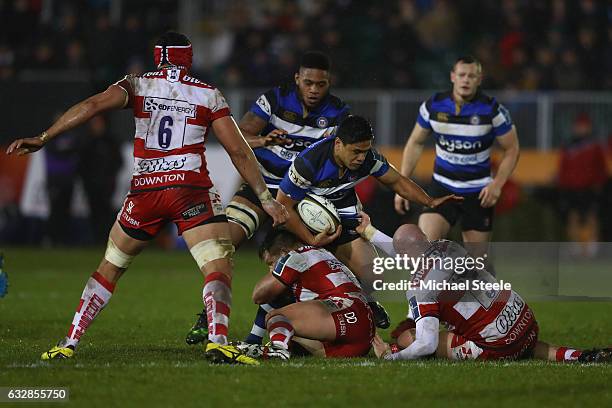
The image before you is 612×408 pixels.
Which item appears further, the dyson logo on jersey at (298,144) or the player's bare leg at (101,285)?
the dyson logo on jersey at (298,144)

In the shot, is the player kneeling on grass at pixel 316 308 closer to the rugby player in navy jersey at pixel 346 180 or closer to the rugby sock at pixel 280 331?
the rugby sock at pixel 280 331

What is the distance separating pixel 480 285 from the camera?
8742 mm

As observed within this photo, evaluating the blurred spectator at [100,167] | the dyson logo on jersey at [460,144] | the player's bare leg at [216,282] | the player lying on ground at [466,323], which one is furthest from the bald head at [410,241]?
the blurred spectator at [100,167]

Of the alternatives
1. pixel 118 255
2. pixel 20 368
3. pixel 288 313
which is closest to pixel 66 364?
pixel 20 368

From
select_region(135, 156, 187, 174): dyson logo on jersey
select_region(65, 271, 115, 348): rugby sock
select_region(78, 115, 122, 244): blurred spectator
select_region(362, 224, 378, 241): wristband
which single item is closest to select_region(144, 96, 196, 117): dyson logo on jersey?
select_region(135, 156, 187, 174): dyson logo on jersey

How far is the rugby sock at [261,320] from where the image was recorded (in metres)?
9.52

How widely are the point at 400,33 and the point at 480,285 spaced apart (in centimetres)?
1457

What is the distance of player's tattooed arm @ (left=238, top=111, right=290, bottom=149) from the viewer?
10156 mm

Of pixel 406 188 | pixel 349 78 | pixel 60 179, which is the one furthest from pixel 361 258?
pixel 349 78

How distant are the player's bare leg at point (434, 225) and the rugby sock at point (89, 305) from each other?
3.92 metres

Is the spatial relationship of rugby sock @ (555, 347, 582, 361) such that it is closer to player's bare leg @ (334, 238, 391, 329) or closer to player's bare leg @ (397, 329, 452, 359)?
player's bare leg @ (397, 329, 452, 359)

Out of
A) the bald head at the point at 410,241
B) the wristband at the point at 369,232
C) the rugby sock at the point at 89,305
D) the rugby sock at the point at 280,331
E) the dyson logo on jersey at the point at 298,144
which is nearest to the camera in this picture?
the rugby sock at the point at 89,305

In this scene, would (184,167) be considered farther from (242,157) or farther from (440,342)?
(440,342)

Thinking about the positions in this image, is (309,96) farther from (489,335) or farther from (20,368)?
(20,368)
